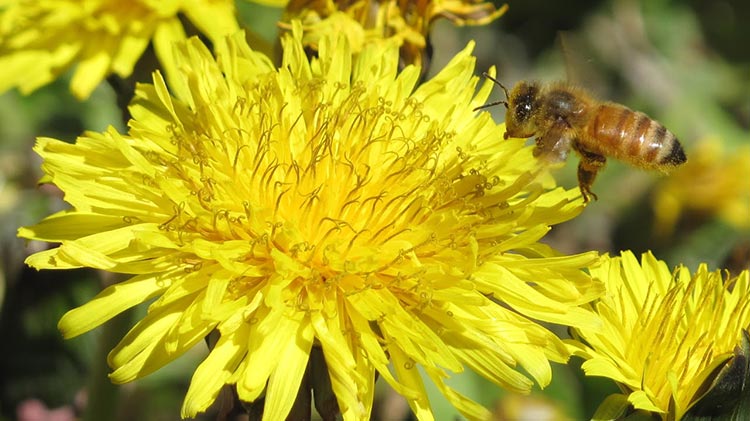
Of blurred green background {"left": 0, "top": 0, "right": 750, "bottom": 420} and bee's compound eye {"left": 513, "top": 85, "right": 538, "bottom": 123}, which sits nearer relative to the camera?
bee's compound eye {"left": 513, "top": 85, "right": 538, "bottom": 123}

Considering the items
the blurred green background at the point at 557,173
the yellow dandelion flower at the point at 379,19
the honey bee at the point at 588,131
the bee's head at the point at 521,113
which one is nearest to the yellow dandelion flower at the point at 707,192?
the blurred green background at the point at 557,173

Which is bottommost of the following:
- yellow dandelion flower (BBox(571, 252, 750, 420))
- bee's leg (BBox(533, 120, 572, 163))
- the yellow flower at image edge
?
yellow dandelion flower (BBox(571, 252, 750, 420))

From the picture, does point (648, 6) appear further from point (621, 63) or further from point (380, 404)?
point (380, 404)

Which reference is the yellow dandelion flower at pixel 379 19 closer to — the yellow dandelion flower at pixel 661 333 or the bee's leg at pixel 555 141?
the bee's leg at pixel 555 141

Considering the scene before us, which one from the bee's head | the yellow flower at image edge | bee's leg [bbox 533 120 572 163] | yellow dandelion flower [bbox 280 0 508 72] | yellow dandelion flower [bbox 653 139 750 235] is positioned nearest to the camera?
the yellow flower at image edge

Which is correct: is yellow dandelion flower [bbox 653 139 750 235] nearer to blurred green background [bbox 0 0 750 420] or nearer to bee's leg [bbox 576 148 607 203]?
blurred green background [bbox 0 0 750 420]

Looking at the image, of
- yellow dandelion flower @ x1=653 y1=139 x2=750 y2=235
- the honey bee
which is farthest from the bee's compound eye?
yellow dandelion flower @ x1=653 y1=139 x2=750 y2=235
